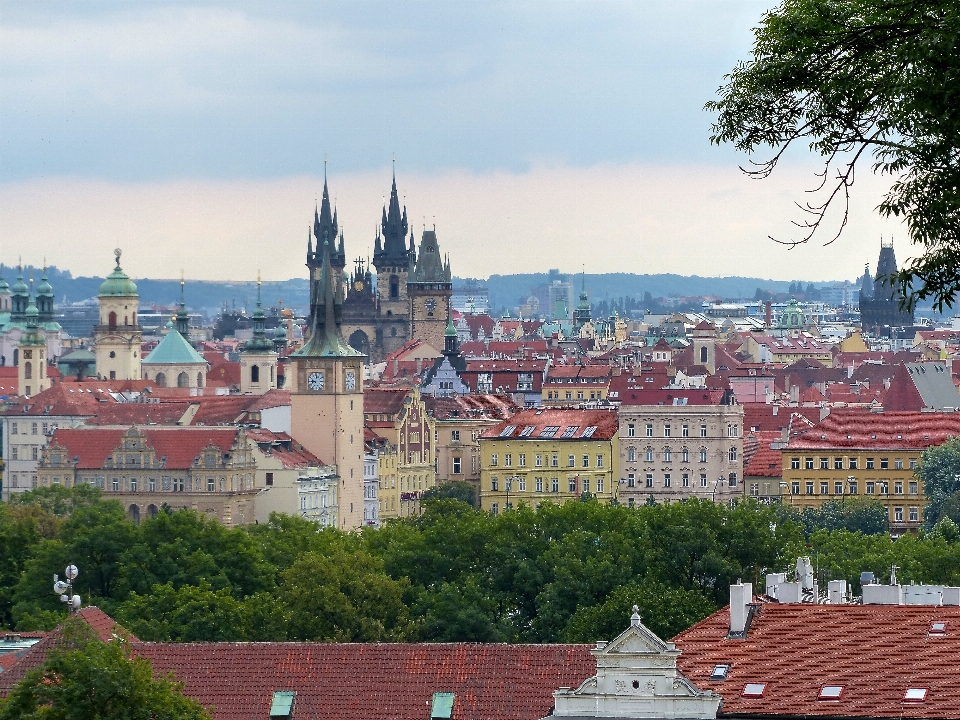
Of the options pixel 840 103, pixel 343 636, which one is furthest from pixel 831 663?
pixel 343 636

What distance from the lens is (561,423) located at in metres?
155

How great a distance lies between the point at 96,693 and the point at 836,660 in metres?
9.88

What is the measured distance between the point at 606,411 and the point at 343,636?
9008cm

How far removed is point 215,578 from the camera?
8531 cm

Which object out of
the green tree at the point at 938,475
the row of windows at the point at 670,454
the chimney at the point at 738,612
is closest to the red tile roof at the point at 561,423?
the row of windows at the point at 670,454

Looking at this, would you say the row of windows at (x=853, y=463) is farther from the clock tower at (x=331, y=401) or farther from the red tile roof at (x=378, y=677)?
the red tile roof at (x=378, y=677)

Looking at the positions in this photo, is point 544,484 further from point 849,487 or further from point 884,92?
point 884,92

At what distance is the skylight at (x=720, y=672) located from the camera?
44122mm

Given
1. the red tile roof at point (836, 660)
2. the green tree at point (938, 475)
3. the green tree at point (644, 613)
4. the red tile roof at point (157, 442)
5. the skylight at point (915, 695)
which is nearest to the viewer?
the skylight at point (915, 695)

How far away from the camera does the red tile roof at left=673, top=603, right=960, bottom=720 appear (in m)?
41.9

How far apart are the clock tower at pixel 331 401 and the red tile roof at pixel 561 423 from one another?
642 centimetres

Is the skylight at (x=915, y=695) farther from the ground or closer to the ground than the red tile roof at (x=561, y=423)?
farther from the ground

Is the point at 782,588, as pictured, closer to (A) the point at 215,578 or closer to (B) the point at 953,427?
(A) the point at 215,578

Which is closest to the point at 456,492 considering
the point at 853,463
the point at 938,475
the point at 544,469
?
the point at 544,469
